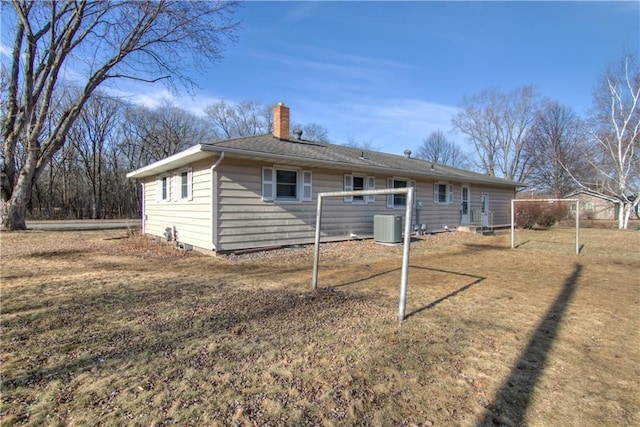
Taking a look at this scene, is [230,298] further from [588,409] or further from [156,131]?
[156,131]

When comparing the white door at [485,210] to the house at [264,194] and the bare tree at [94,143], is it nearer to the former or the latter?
the house at [264,194]

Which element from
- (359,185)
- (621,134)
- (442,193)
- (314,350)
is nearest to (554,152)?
(621,134)

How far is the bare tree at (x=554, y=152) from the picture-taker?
3070cm

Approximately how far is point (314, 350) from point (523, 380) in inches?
70.5

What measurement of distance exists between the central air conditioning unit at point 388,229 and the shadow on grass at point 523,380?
21.8ft

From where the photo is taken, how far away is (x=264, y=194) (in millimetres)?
9555

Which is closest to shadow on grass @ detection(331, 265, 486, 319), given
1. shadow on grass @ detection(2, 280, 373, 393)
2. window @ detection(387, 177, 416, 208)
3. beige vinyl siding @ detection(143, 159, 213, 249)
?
shadow on grass @ detection(2, 280, 373, 393)

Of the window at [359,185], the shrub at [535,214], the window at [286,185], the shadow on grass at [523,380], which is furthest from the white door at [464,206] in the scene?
the shadow on grass at [523,380]

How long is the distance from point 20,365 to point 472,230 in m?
A: 16.1

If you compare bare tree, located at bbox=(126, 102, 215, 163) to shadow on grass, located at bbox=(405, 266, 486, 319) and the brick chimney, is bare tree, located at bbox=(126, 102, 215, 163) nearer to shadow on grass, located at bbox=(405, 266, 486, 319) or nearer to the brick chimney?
the brick chimney

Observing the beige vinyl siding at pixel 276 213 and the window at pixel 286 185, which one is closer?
the beige vinyl siding at pixel 276 213

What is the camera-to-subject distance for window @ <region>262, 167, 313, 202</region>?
9633 mm

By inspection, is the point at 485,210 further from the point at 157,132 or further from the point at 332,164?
the point at 157,132

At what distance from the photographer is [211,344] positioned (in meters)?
3.25
